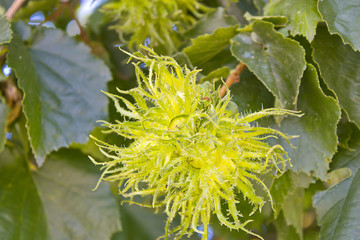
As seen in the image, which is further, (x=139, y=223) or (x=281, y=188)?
(x=139, y=223)

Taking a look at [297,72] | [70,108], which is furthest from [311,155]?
[70,108]

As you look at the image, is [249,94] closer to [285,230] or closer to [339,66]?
[339,66]

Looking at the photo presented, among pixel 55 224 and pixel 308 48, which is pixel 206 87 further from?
pixel 55 224

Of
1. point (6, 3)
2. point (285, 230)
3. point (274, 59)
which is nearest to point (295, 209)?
point (285, 230)

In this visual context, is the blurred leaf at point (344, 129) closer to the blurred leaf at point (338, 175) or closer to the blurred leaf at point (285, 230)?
the blurred leaf at point (338, 175)

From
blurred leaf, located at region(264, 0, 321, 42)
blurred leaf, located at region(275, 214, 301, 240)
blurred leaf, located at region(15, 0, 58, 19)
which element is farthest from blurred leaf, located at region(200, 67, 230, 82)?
blurred leaf, located at region(15, 0, 58, 19)

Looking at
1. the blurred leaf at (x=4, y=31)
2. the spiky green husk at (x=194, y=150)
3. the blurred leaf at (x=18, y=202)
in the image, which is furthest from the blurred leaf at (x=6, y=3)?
the spiky green husk at (x=194, y=150)
